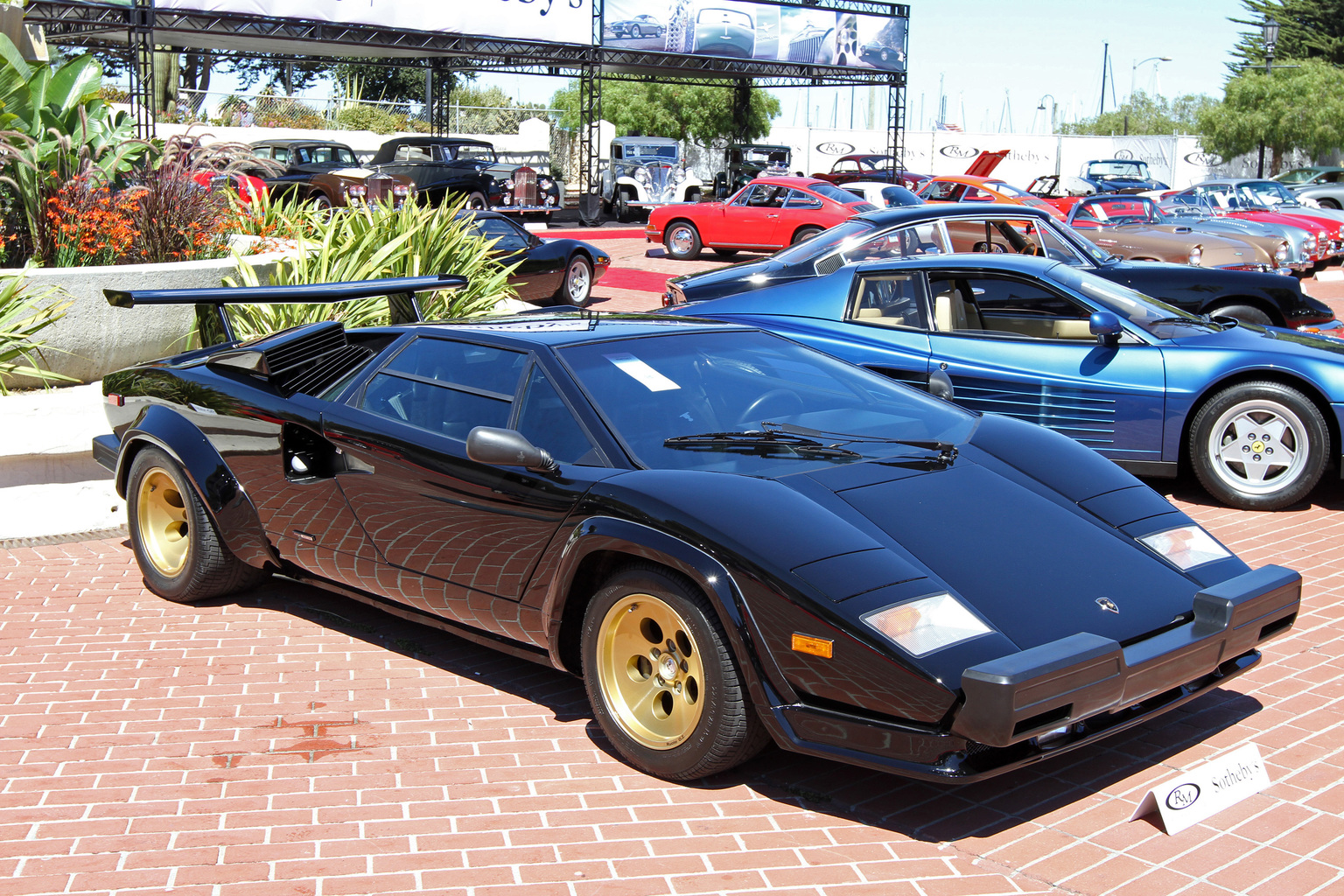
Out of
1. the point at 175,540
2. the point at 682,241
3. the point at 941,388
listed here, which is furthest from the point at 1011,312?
the point at 682,241

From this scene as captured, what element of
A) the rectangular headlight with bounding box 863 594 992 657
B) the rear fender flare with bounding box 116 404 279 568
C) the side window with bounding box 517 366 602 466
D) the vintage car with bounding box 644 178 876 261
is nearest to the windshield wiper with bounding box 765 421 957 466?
the side window with bounding box 517 366 602 466

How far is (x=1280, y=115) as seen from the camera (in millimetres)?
42312

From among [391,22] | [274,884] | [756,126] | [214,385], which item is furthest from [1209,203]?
[756,126]

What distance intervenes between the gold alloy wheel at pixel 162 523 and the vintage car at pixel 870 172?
21.5 metres

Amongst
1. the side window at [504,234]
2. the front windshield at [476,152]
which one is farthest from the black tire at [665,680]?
the front windshield at [476,152]

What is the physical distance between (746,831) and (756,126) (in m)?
48.8

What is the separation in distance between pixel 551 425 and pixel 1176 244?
40.2 feet

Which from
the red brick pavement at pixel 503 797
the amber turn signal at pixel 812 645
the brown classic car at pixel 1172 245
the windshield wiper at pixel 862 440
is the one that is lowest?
the red brick pavement at pixel 503 797

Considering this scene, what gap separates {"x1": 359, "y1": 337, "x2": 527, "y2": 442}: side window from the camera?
14.0ft

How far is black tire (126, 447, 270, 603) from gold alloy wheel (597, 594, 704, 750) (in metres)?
2.13

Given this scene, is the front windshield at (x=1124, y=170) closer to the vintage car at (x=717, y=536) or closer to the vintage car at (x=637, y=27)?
the vintage car at (x=637, y=27)

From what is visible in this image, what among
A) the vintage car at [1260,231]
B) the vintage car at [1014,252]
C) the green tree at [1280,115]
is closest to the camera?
the vintage car at [1014,252]

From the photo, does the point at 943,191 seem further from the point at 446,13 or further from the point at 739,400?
the point at 739,400

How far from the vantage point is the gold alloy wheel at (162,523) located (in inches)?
215
